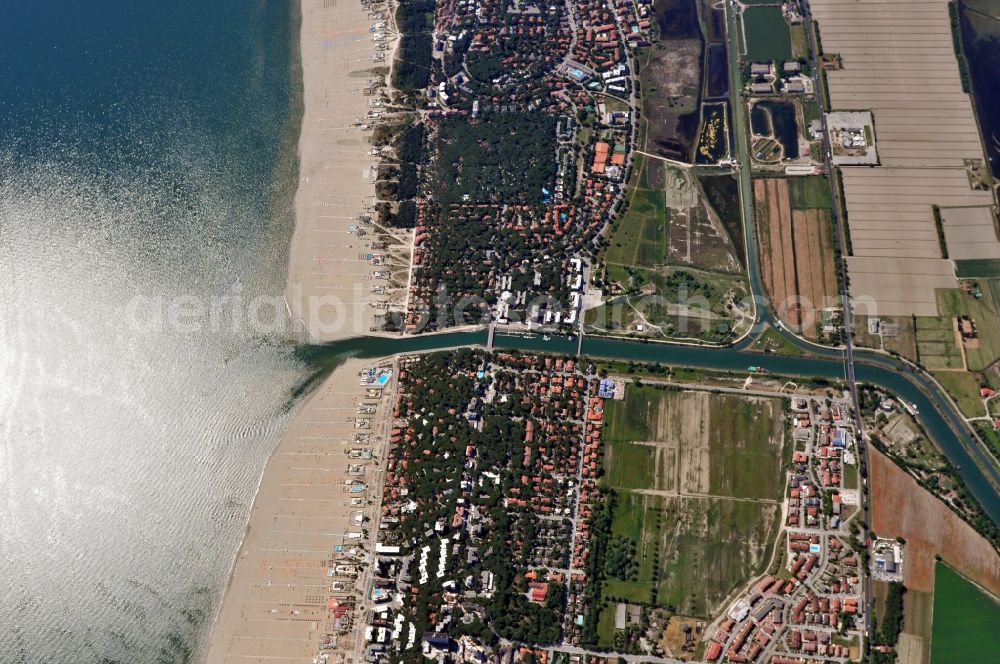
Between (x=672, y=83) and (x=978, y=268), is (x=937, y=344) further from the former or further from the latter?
(x=672, y=83)

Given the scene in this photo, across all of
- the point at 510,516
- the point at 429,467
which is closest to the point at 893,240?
the point at 510,516

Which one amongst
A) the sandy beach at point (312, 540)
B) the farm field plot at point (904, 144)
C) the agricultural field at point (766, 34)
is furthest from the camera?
the agricultural field at point (766, 34)

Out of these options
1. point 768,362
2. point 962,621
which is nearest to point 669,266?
point 768,362

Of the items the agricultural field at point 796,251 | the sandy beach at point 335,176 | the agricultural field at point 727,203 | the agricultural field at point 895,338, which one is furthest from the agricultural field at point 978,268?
the sandy beach at point 335,176

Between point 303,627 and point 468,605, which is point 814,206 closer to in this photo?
point 468,605

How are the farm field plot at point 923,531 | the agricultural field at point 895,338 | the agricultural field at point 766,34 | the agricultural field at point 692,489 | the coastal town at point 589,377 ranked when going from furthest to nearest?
the agricultural field at point 766,34 → the agricultural field at point 895,338 → the agricultural field at point 692,489 → the coastal town at point 589,377 → the farm field plot at point 923,531

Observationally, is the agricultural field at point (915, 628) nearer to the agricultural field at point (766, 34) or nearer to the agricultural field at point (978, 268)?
the agricultural field at point (978, 268)

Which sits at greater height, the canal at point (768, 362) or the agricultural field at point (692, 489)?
the canal at point (768, 362)
